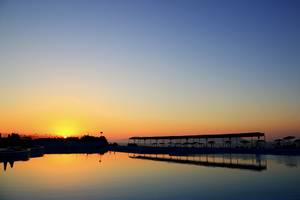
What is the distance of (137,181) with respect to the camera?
80.7 ft

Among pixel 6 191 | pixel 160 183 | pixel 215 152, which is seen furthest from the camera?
pixel 215 152

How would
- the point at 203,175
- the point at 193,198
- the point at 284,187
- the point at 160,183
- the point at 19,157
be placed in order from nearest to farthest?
the point at 193,198 → the point at 284,187 → the point at 160,183 → the point at 203,175 → the point at 19,157

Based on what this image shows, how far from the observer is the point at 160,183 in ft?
77.3

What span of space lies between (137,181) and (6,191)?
28.7 feet

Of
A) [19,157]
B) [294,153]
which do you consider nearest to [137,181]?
[19,157]

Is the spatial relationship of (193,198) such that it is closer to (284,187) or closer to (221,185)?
(221,185)

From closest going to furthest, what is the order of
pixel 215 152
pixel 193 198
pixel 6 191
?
pixel 193 198, pixel 6 191, pixel 215 152

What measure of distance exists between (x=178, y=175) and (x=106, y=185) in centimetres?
769

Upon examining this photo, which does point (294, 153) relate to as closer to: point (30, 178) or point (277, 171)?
point (277, 171)

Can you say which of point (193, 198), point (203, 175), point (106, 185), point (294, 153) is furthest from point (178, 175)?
point (294, 153)

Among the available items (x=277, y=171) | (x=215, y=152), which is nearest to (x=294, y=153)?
(x=215, y=152)

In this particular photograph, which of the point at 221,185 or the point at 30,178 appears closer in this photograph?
the point at 221,185

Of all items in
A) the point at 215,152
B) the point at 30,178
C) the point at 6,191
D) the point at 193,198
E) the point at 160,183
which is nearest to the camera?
the point at 193,198

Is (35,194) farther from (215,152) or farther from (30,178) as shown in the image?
(215,152)
